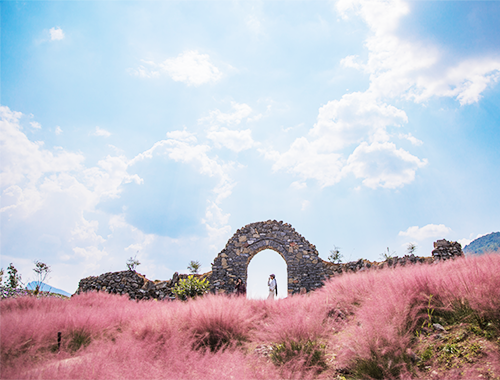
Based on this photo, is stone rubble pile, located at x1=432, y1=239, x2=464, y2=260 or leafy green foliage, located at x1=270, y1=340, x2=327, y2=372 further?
stone rubble pile, located at x1=432, y1=239, x2=464, y2=260

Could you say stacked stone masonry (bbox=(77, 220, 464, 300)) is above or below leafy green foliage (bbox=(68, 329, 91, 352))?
above

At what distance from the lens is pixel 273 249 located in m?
13.0

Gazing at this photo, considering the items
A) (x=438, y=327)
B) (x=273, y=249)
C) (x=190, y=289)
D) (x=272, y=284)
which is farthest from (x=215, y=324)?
(x=273, y=249)

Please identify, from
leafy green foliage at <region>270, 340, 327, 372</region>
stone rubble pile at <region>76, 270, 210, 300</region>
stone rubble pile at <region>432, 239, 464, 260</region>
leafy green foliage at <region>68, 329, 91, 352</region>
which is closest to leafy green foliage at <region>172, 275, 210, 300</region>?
stone rubble pile at <region>76, 270, 210, 300</region>

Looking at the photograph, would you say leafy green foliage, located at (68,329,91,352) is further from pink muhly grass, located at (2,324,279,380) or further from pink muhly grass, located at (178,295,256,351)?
pink muhly grass, located at (178,295,256,351)

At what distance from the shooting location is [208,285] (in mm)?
12555

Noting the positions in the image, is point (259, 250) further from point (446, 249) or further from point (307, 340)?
point (307, 340)

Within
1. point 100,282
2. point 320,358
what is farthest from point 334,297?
point 100,282

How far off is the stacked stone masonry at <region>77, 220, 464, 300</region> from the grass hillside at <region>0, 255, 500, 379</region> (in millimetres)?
7136

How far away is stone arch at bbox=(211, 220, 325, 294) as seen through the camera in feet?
40.2

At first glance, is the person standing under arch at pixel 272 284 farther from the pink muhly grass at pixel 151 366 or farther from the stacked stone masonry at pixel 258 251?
the pink muhly grass at pixel 151 366

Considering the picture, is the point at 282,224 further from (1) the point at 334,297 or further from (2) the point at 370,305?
(2) the point at 370,305

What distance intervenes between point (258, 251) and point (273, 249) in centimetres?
70

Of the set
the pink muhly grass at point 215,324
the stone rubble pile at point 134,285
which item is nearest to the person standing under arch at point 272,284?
the stone rubble pile at point 134,285
